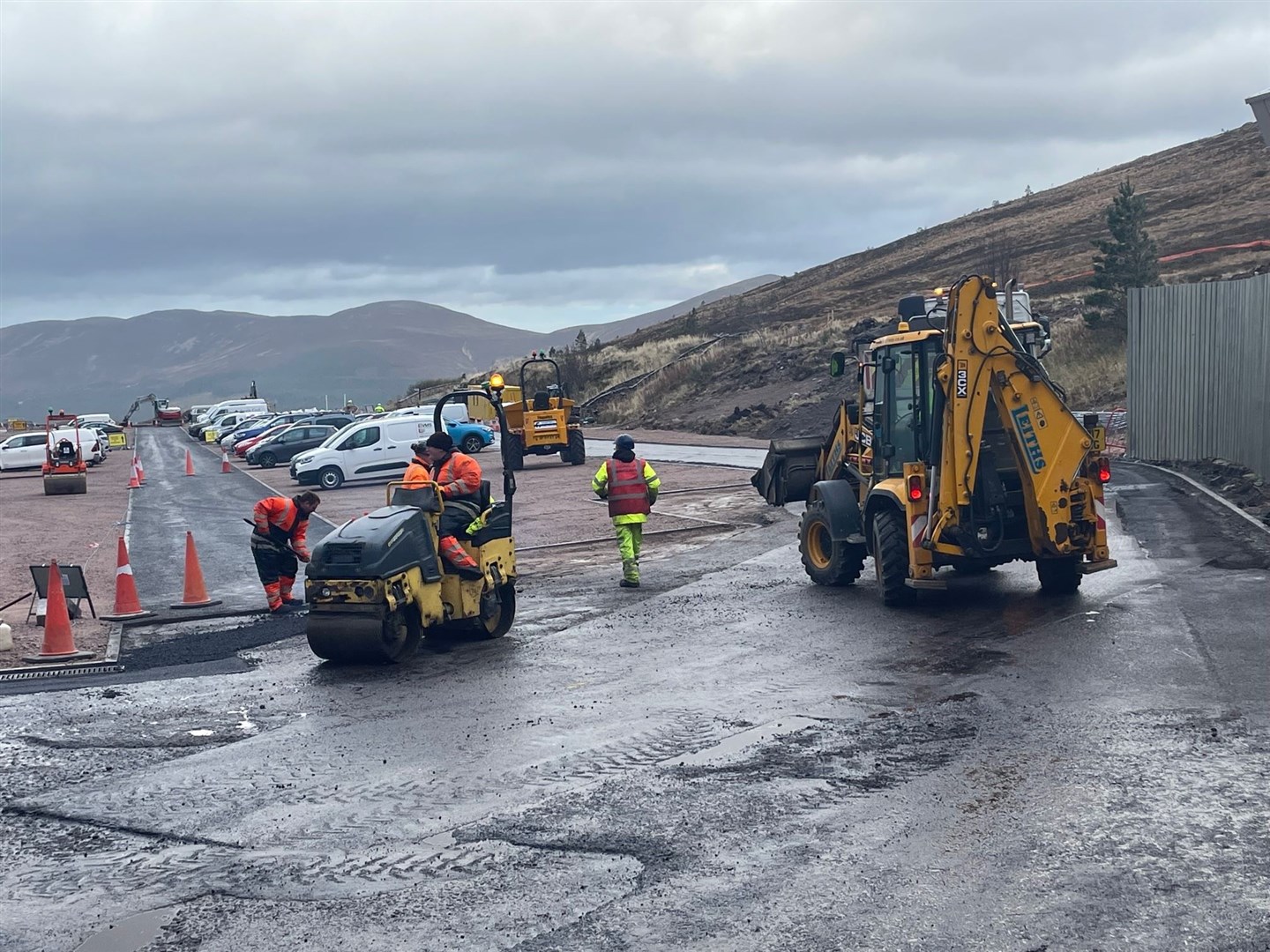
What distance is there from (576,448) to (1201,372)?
1649 cm

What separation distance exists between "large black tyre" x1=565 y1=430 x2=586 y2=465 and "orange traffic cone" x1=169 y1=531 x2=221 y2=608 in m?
21.7

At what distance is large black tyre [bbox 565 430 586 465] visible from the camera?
38.2 meters

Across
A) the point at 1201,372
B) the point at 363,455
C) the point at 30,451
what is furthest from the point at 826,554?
the point at 30,451

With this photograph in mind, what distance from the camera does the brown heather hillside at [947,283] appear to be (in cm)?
4950

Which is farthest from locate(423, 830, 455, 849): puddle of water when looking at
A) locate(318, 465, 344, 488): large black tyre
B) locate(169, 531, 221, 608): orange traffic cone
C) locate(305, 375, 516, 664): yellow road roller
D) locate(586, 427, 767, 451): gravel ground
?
locate(586, 427, 767, 451): gravel ground

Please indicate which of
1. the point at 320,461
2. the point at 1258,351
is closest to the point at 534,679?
the point at 1258,351

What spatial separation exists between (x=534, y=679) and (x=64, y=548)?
14.3 meters

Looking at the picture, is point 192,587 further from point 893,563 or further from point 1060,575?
point 1060,575

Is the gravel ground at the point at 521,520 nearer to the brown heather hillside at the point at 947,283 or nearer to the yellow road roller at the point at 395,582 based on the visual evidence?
the yellow road roller at the point at 395,582

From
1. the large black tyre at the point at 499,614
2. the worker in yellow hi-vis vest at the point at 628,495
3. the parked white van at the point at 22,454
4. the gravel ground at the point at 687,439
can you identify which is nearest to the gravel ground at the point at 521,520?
the worker in yellow hi-vis vest at the point at 628,495

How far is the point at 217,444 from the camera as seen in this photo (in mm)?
67000

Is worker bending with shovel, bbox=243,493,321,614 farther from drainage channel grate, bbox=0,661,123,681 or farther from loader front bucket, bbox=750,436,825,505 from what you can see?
loader front bucket, bbox=750,436,825,505

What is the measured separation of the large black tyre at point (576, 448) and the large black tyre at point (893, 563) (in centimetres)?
2444

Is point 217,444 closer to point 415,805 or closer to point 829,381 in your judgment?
point 829,381
